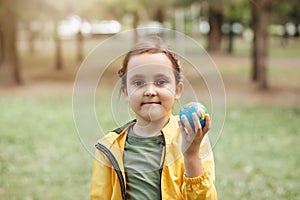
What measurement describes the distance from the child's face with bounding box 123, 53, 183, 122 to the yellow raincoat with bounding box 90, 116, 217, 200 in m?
0.10

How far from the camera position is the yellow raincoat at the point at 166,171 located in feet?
5.37

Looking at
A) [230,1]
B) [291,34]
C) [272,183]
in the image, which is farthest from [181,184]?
[291,34]

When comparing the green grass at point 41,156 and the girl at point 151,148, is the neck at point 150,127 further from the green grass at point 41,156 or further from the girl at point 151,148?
the green grass at point 41,156

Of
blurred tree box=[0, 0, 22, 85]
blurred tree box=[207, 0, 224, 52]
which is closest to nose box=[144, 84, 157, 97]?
blurred tree box=[0, 0, 22, 85]

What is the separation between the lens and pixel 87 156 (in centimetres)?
712

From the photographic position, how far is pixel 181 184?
1726 mm

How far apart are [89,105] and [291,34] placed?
146 ft

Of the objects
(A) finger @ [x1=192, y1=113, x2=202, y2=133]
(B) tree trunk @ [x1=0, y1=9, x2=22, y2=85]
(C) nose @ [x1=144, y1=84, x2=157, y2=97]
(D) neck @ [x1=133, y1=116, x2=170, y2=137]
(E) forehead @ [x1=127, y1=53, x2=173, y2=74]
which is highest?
(E) forehead @ [x1=127, y1=53, x2=173, y2=74]

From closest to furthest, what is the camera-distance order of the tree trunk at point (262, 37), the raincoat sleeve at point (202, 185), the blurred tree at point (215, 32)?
the raincoat sleeve at point (202, 185), the tree trunk at point (262, 37), the blurred tree at point (215, 32)

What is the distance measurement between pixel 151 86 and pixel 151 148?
0.22m

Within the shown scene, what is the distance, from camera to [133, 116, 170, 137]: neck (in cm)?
177

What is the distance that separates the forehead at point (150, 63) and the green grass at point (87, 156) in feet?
12.0

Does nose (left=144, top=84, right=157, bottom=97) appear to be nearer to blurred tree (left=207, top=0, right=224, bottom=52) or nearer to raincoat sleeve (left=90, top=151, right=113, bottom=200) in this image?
raincoat sleeve (left=90, top=151, right=113, bottom=200)

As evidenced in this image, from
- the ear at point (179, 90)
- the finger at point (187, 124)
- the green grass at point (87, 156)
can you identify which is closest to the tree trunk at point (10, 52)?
the green grass at point (87, 156)
